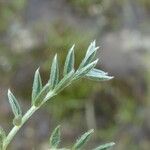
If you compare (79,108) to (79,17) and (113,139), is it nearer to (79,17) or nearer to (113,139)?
(113,139)

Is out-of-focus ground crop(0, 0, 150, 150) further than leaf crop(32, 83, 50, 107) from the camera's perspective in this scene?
Yes

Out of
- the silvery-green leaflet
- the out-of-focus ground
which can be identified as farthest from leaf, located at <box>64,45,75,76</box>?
the out-of-focus ground

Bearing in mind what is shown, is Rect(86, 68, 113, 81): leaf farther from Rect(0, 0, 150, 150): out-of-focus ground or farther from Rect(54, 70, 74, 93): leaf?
Rect(0, 0, 150, 150): out-of-focus ground

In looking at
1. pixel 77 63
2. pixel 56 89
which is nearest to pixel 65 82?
pixel 56 89

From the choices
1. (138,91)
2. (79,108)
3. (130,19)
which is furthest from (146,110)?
(130,19)

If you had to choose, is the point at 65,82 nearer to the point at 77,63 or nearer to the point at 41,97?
the point at 41,97

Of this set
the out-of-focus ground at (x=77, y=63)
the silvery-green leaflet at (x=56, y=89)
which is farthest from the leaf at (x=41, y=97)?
the out-of-focus ground at (x=77, y=63)

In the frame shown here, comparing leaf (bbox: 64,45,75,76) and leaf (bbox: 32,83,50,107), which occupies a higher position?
leaf (bbox: 64,45,75,76)

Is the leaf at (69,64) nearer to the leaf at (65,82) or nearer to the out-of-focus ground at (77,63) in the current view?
the leaf at (65,82)
